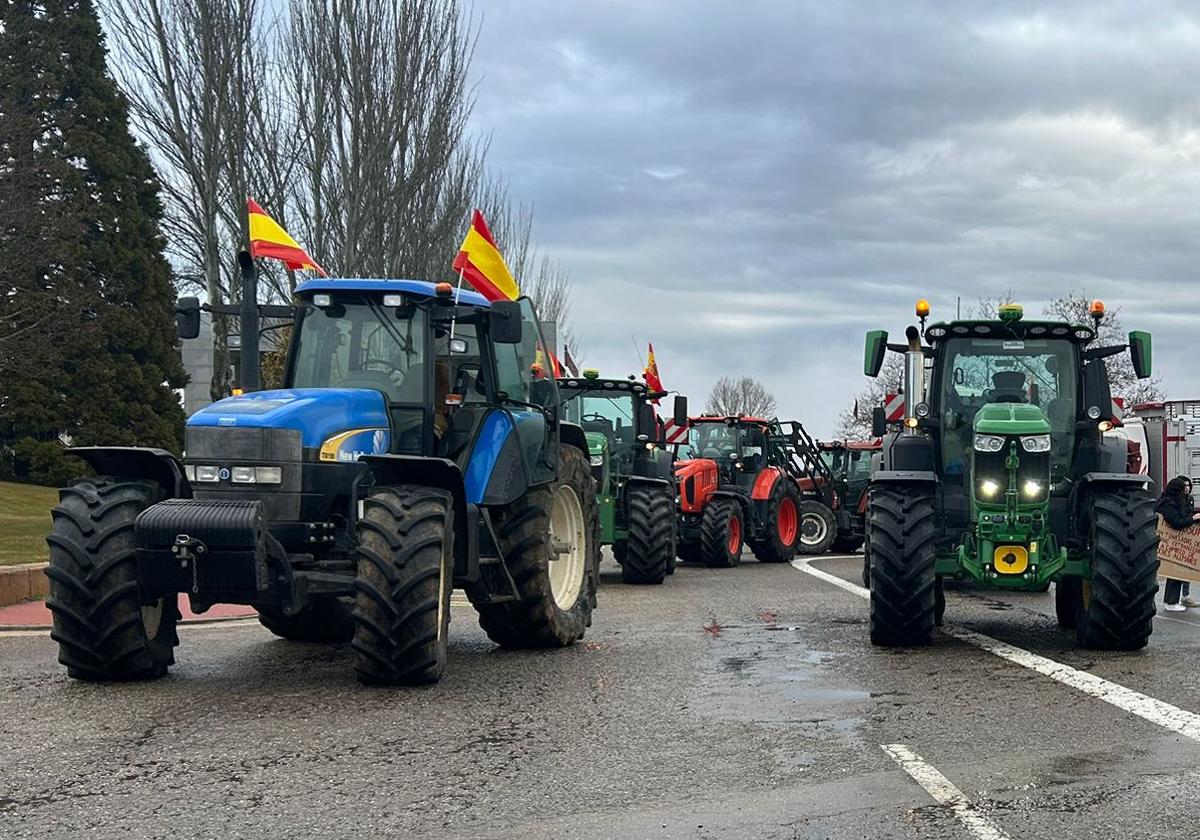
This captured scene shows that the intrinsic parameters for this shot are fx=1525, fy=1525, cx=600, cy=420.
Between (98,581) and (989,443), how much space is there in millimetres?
6013

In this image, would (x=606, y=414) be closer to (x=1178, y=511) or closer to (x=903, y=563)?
Result: (x=1178, y=511)

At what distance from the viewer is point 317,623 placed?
1096cm

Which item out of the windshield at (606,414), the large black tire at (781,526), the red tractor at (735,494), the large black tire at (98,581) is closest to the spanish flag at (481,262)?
the large black tire at (98,581)

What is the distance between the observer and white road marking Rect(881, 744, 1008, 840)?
5.36 metres

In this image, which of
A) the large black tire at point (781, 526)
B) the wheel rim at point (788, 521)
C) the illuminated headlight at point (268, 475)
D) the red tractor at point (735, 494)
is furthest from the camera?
the wheel rim at point (788, 521)

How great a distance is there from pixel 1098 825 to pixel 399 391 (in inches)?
214

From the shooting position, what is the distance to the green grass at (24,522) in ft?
51.9

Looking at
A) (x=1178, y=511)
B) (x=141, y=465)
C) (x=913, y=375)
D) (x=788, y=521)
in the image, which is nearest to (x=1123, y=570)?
(x=913, y=375)

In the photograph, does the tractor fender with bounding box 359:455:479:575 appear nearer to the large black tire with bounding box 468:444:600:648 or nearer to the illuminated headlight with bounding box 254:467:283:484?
the illuminated headlight with bounding box 254:467:283:484

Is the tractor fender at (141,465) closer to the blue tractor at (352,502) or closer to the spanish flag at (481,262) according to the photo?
the blue tractor at (352,502)

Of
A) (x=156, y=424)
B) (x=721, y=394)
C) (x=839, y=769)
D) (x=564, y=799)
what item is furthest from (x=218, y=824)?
(x=721, y=394)

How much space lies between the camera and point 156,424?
31.4 m

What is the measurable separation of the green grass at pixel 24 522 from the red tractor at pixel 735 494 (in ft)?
28.1

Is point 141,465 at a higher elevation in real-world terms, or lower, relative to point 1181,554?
higher
